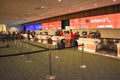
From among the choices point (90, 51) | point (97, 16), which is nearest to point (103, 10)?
point (97, 16)

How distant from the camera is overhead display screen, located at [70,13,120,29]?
25.8 ft

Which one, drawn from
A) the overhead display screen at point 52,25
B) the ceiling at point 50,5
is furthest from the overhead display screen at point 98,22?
the overhead display screen at point 52,25

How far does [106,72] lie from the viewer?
4.08m

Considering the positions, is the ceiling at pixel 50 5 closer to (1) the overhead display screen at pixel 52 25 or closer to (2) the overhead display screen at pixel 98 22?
(2) the overhead display screen at pixel 98 22

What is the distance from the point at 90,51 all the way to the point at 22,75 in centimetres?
511

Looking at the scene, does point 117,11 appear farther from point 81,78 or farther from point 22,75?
point 22,75

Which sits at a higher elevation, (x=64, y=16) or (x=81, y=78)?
(x=64, y=16)

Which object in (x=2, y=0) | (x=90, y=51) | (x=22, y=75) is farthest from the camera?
(x=90, y=51)

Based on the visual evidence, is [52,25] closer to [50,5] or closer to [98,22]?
[98,22]

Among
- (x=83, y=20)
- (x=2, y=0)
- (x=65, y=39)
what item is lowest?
(x=65, y=39)

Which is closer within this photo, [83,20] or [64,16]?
[83,20]

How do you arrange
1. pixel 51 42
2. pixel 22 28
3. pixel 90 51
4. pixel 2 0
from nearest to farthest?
pixel 2 0, pixel 90 51, pixel 51 42, pixel 22 28

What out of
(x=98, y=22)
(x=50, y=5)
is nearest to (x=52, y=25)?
(x=98, y=22)

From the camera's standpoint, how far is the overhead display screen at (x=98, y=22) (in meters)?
7.88
